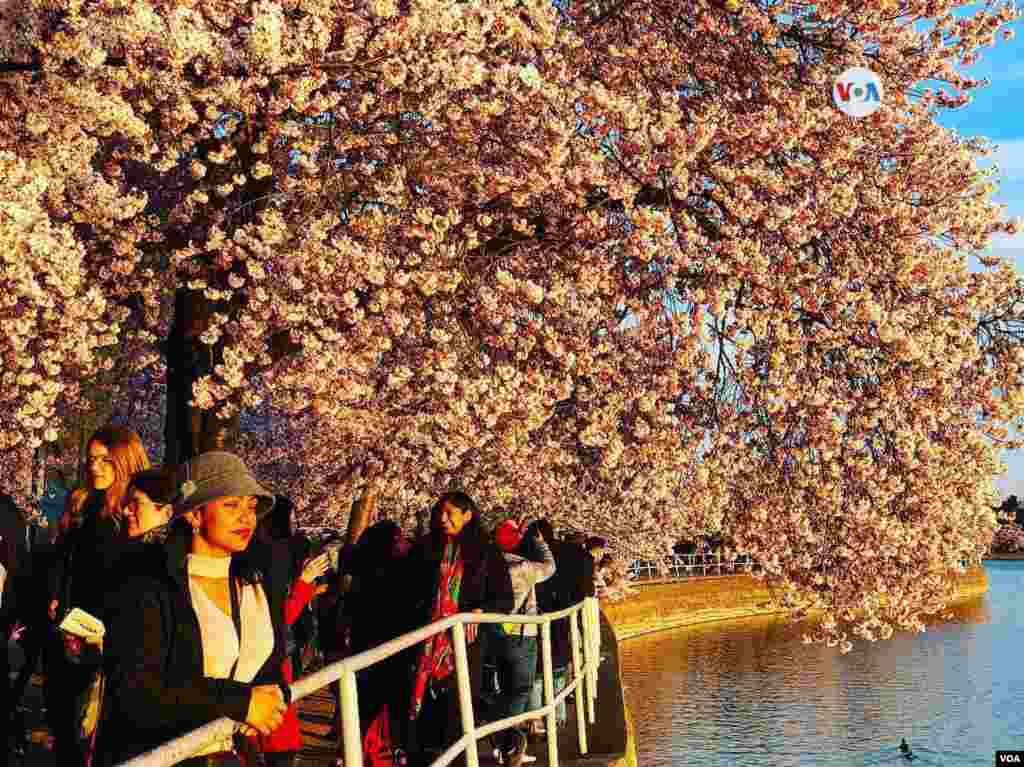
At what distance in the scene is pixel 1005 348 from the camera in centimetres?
1387

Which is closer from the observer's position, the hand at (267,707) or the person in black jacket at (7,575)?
the hand at (267,707)

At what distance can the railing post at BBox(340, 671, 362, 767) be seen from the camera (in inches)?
145

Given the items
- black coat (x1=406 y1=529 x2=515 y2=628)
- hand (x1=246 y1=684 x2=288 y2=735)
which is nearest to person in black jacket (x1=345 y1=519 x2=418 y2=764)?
black coat (x1=406 y1=529 x2=515 y2=628)

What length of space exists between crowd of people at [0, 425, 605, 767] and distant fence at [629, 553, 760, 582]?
4166 centimetres

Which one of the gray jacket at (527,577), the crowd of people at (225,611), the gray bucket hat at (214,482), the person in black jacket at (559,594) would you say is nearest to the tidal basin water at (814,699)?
the person in black jacket at (559,594)

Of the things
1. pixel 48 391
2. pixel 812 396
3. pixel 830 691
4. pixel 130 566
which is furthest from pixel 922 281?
pixel 830 691

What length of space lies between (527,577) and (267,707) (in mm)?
5959

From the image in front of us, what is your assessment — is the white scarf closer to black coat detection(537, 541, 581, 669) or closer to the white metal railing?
the white metal railing

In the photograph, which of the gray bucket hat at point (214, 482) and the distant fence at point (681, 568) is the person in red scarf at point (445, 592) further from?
the distant fence at point (681, 568)

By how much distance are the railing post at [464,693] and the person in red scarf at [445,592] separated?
5.31 ft

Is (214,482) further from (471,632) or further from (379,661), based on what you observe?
(471,632)

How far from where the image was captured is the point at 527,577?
31.1 ft

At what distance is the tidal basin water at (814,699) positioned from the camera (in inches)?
1316

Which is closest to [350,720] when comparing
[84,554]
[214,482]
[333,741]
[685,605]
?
[214,482]
